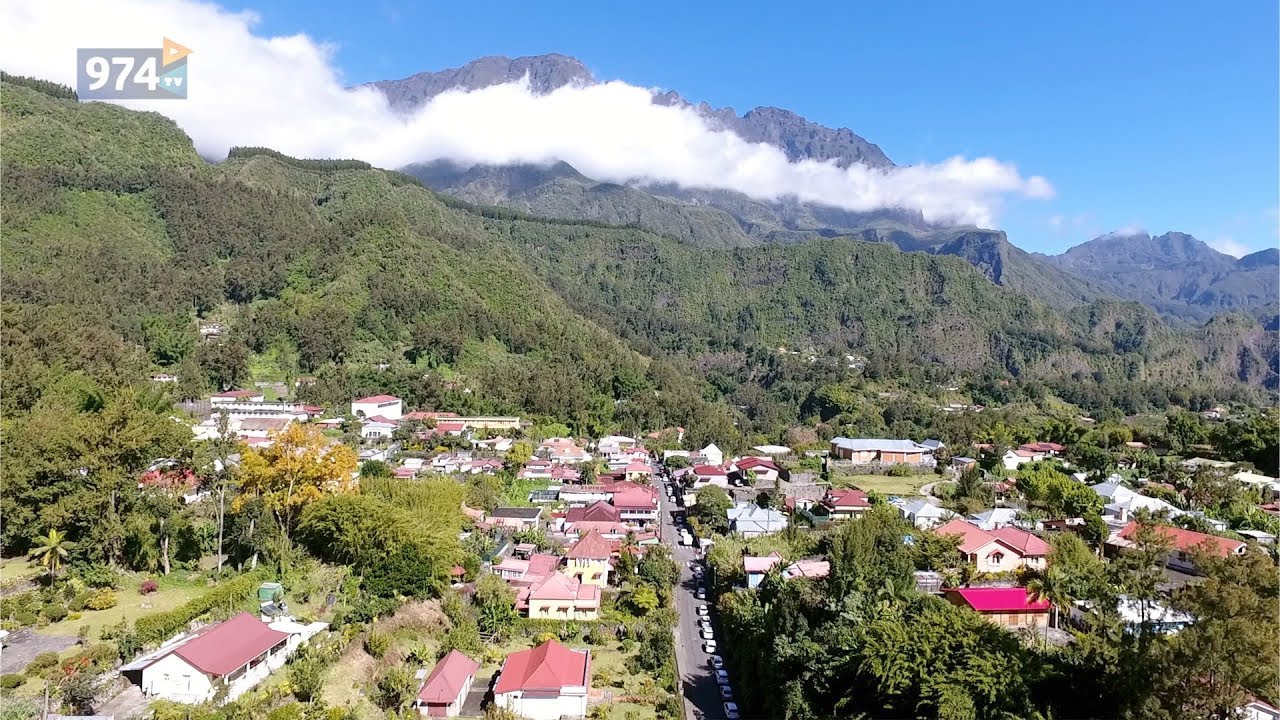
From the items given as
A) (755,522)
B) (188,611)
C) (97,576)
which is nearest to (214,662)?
(188,611)

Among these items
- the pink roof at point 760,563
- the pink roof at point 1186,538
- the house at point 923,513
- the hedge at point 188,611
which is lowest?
the house at point 923,513

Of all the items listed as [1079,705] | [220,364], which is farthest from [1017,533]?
[220,364]

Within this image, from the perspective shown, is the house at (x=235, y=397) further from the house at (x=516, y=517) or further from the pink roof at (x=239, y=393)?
the house at (x=516, y=517)

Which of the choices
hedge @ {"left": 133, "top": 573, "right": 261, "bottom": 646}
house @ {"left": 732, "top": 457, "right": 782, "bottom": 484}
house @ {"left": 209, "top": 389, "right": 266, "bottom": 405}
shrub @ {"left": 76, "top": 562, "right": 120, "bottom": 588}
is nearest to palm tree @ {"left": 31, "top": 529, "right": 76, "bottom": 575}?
shrub @ {"left": 76, "top": 562, "right": 120, "bottom": 588}

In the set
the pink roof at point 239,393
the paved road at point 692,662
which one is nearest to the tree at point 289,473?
the paved road at point 692,662

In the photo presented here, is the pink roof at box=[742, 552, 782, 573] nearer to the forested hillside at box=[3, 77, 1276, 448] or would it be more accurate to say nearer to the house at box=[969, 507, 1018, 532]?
the house at box=[969, 507, 1018, 532]

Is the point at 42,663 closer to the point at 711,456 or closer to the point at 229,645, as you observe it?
the point at 229,645
